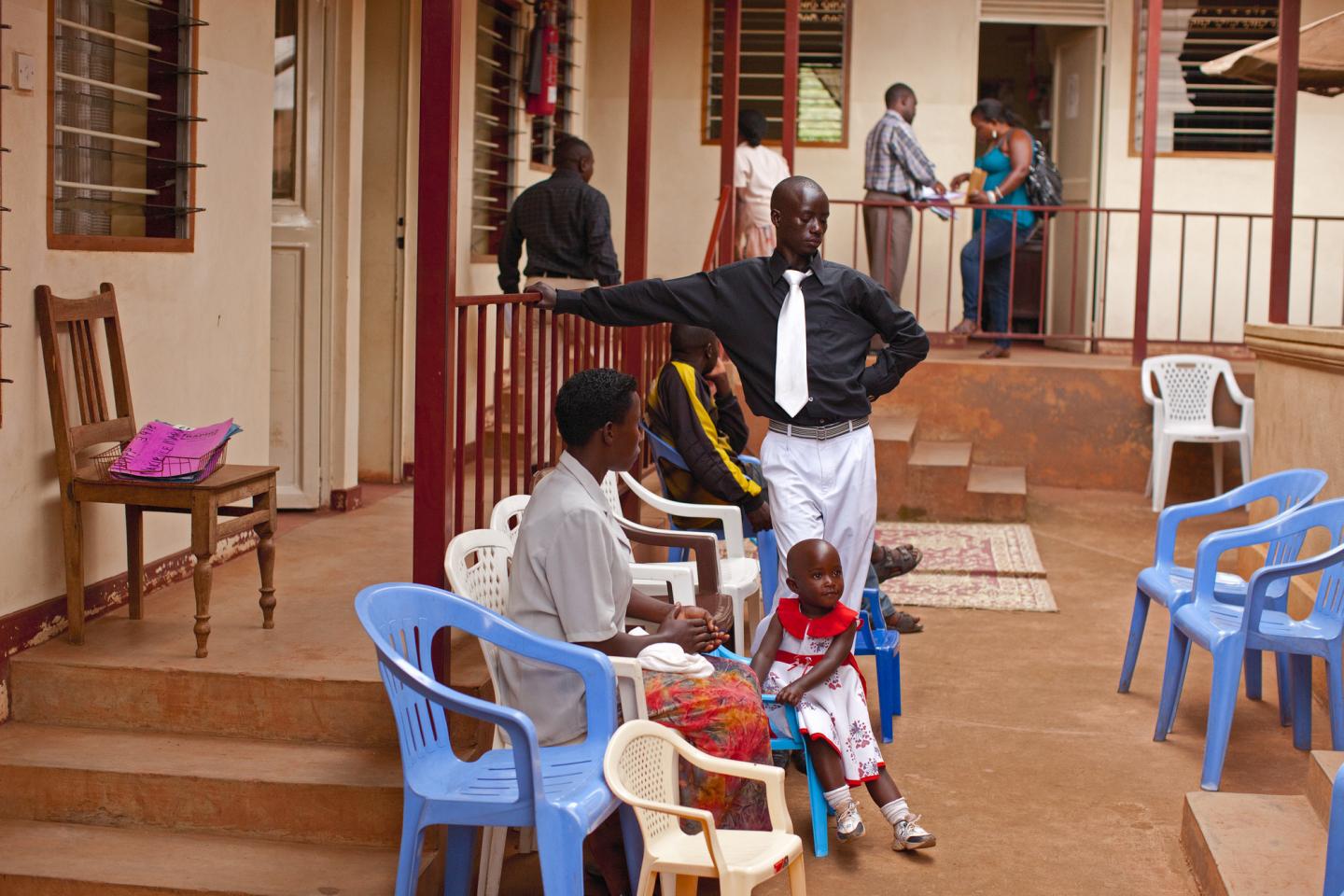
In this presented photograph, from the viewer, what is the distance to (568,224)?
7.90 meters

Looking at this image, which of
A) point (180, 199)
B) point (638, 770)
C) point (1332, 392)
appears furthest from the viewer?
point (1332, 392)

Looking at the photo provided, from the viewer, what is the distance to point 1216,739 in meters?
4.77

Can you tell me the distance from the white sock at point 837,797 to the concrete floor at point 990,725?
155 mm

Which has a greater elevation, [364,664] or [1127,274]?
[1127,274]

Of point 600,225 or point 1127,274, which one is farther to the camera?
point 1127,274

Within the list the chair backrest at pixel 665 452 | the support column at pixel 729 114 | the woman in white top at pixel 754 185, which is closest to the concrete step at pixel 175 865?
the chair backrest at pixel 665 452

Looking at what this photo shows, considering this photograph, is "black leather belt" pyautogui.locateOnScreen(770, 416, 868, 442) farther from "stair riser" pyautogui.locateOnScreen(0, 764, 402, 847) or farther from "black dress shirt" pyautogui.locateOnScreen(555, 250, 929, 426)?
"stair riser" pyautogui.locateOnScreen(0, 764, 402, 847)

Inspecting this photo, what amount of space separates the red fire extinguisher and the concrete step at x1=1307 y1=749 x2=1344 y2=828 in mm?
6996

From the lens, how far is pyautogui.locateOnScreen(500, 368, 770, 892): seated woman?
356 cm

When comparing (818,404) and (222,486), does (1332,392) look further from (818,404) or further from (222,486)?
(222,486)

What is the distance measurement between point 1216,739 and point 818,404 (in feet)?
5.35

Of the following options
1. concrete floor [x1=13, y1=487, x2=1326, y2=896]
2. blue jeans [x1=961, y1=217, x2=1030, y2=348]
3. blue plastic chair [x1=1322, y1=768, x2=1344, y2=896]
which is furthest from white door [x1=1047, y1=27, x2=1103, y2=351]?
blue plastic chair [x1=1322, y1=768, x2=1344, y2=896]

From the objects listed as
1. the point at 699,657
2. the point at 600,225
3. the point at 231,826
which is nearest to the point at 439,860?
the point at 231,826

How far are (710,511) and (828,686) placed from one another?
4.52 ft
